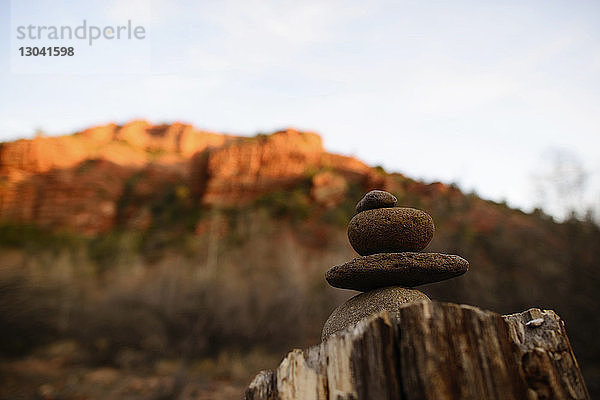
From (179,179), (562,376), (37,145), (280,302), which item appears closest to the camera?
(562,376)

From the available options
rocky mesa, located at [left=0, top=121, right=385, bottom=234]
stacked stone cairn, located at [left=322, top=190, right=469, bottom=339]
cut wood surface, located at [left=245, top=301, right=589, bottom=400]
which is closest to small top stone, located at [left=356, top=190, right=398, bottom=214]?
stacked stone cairn, located at [left=322, top=190, right=469, bottom=339]

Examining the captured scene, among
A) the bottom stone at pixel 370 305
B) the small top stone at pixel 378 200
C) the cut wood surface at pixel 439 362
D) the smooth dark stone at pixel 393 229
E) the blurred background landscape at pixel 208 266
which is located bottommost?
the blurred background landscape at pixel 208 266

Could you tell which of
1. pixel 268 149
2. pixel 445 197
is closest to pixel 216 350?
pixel 445 197

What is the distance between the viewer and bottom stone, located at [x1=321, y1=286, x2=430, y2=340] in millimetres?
3096

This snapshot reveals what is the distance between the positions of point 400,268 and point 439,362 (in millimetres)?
1478

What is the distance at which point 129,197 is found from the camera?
3581cm

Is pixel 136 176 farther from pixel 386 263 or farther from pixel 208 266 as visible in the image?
pixel 386 263

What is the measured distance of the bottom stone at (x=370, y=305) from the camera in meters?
3.10

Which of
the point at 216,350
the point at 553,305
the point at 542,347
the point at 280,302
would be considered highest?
the point at 542,347

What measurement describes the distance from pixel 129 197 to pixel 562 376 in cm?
3845

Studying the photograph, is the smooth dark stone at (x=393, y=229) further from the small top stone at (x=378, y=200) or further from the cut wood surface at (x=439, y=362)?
the cut wood surface at (x=439, y=362)

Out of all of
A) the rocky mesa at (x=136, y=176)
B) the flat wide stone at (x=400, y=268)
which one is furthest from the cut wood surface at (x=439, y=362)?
the rocky mesa at (x=136, y=176)

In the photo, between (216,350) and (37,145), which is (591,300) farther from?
(37,145)

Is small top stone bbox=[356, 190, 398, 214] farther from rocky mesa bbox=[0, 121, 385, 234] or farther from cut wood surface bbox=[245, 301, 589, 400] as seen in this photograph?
rocky mesa bbox=[0, 121, 385, 234]
